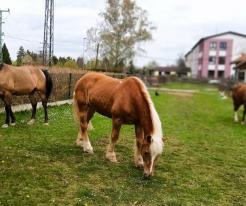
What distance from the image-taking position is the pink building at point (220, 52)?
91.1 metres

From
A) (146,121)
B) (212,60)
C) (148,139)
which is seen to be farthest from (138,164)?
(212,60)

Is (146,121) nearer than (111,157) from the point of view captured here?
Yes

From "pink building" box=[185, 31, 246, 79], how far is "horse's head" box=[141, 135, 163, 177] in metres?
86.2

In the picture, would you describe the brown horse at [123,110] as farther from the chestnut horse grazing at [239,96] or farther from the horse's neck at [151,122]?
the chestnut horse grazing at [239,96]

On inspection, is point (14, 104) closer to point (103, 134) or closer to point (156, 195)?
point (103, 134)

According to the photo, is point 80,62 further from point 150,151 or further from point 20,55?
point 150,151

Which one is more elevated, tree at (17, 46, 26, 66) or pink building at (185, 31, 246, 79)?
pink building at (185, 31, 246, 79)

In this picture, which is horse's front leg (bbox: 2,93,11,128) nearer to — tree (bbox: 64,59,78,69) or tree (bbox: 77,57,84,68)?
tree (bbox: 64,59,78,69)

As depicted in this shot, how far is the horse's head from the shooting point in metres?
6.40

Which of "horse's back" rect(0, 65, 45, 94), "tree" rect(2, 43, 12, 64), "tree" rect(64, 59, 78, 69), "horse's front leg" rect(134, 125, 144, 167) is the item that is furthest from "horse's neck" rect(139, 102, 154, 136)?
"tree" rect(64, 59, 78, 69)

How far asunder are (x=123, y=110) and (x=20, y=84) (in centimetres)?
447

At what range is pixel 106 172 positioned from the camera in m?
7.04

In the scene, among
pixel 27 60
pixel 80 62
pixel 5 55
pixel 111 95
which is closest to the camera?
pixel 111 95

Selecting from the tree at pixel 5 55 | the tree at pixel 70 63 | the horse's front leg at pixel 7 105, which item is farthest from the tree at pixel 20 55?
the horse's front leg at pixel 7 105
